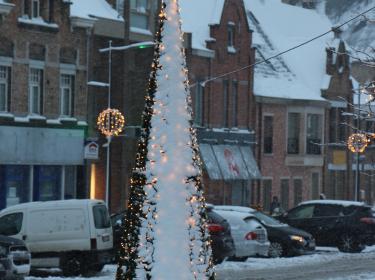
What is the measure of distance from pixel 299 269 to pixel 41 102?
14.3 metres

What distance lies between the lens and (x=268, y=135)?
177ft

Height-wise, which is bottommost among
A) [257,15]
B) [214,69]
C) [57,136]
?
[57,136]

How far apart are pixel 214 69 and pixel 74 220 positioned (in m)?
25.9

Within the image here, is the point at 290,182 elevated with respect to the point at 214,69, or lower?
lower

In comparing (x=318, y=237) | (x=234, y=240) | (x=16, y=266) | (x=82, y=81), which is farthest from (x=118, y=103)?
(x=16, y=266)

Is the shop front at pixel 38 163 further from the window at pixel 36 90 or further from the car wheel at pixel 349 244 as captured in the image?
the car wheel at pixel 349 244

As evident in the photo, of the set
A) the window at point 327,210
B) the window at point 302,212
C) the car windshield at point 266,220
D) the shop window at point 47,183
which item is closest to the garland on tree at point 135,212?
the car windshield at point 266,220

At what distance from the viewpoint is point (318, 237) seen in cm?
3572

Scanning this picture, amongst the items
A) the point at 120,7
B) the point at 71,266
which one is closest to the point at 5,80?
the point at 120,7

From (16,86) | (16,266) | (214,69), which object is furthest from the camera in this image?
(214,69)

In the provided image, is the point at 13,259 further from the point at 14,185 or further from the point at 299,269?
the point at 14,185

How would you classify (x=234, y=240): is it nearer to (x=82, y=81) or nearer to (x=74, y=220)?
(x=74, y=220)

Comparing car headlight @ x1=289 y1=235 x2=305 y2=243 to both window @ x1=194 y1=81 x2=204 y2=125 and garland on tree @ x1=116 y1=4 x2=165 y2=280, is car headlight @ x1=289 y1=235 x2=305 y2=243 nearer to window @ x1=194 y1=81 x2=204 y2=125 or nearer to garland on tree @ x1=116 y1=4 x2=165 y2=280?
window @ x1=194 y1=81 x2=204 y2=125

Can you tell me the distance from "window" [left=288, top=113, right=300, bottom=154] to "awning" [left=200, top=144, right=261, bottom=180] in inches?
146
